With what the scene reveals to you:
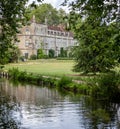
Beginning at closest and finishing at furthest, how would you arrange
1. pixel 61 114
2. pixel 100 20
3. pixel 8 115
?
1. pixel 100 20
2. pixel 8 115
3. pixel 61 114

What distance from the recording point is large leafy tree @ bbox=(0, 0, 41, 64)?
15.7 m

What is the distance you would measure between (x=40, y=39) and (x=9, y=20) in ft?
326

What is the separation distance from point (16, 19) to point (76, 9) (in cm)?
701

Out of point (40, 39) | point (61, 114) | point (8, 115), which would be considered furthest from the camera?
point (40, 39)

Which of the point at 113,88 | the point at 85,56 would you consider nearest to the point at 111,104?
the point at 113,88

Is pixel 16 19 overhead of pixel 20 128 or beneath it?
overhead

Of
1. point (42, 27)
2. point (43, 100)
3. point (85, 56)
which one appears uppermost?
point (42, 27)

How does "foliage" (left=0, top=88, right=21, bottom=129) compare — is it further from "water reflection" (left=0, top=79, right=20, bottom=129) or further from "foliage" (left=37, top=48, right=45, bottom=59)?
"foliage" (left=37, top=48, right=45, bottom=59)

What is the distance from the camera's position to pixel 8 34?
60.2 ft

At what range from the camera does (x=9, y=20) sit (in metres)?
17.1

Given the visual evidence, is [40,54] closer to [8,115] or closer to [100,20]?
[8,115]

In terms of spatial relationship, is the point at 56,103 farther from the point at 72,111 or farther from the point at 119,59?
the point at 119,59

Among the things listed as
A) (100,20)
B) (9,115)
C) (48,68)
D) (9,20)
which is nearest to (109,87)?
(9,115)

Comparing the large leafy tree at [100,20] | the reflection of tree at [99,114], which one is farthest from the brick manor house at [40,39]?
the large leafy tree at [100,20]
